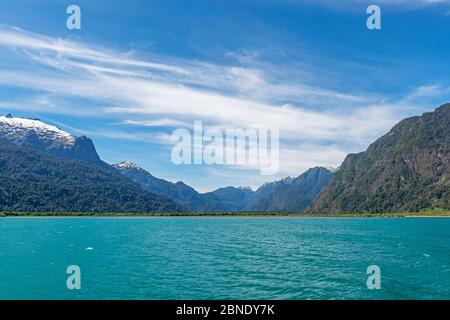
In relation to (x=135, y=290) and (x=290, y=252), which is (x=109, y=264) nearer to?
(x=135, y=290)

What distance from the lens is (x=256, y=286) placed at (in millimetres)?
54719

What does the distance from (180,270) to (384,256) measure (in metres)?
50.6

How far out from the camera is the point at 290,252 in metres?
94.6

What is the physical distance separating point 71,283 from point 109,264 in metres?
19.9
